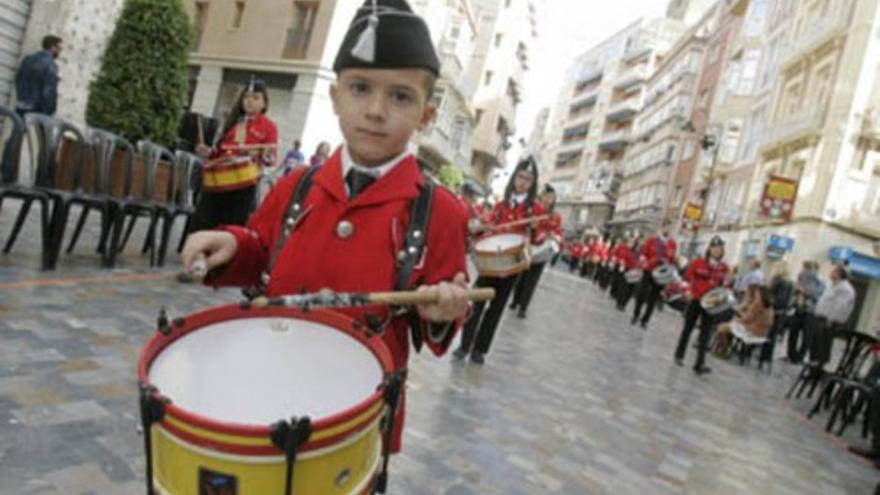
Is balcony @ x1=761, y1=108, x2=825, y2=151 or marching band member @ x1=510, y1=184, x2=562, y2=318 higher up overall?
balcony @ x1=761, y1=108, x2=825, y2=151

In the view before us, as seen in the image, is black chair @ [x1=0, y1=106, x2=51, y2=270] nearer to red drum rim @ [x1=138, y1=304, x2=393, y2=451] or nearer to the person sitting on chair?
red drum rim @ [x1=138, y1=304, x2=393, y2=451]

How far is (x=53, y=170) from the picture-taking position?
5.74 meters

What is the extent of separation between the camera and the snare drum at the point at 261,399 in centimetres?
134

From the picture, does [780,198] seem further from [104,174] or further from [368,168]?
[368,168]

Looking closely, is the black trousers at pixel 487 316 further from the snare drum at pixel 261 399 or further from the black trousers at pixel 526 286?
the snare drum at pixel 261 399

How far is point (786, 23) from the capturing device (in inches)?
1377

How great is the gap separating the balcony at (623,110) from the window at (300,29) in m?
54.2

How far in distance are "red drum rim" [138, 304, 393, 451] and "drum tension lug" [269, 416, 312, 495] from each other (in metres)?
0.01

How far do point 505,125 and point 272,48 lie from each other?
38.1 m

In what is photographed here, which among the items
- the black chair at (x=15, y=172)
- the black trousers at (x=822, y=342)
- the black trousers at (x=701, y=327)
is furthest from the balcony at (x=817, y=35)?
the black chair at (x=15, y=172)

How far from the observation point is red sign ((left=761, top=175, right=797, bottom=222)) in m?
26.5

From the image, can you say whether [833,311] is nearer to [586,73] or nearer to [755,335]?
[755,335]

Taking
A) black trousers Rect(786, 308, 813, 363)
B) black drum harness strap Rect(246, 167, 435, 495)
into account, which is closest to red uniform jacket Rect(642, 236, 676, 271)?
black trousers Rect(786, 308, 813, 363)

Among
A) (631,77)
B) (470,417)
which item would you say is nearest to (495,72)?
(631,77)
